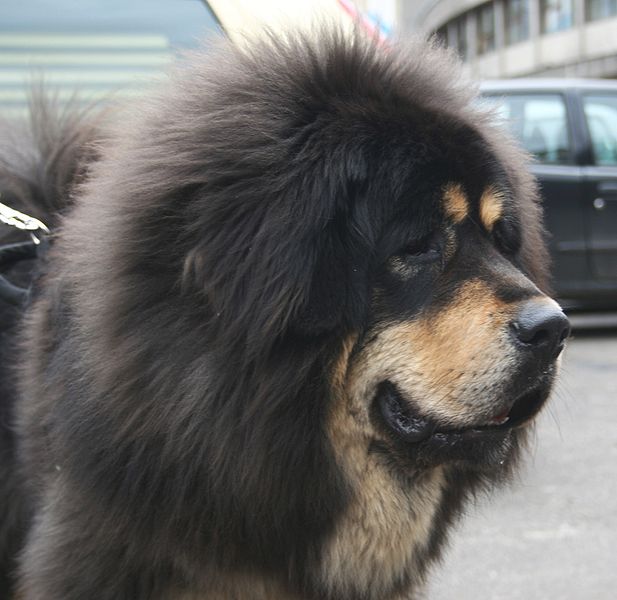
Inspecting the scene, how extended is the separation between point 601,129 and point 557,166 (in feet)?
1.65

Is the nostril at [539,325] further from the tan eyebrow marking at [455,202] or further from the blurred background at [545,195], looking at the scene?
the blurred background at [545,195]

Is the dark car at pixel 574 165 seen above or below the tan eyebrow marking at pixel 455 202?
below

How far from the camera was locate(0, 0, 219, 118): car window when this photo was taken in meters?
3.69

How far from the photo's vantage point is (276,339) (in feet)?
6.23

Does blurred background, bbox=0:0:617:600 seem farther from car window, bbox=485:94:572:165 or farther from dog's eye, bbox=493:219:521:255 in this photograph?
dog's eye, bbox=493:219:521:255

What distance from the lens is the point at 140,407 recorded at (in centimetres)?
190

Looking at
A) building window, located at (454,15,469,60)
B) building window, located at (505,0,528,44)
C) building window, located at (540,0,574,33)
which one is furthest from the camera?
building window, located at (454,15,469,60)

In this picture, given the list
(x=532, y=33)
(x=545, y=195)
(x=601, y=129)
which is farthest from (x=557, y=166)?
(x=532, y=33)

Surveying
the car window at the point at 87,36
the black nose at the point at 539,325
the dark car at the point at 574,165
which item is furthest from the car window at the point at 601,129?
the black nose at the point at 539,325

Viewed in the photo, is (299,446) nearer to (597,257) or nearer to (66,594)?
(66,594)

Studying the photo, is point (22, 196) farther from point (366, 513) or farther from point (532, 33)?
point (532, 33)

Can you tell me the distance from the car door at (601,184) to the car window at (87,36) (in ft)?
15.0

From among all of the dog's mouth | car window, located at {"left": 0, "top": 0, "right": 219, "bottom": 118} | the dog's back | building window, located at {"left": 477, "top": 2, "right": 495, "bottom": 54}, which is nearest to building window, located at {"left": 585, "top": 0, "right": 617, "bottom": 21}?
→ building window, located at {"left": 477, "top": 2, "right": 495, "bottom": 54}

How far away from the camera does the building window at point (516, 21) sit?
1500 inches
